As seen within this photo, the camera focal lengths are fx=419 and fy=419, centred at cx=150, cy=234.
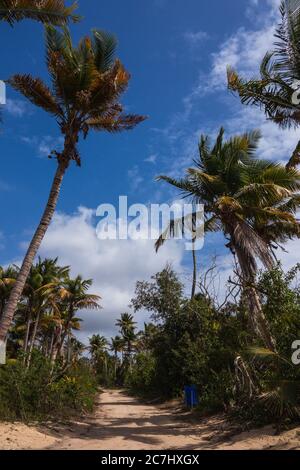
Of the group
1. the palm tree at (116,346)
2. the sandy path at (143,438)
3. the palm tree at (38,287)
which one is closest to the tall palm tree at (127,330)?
the palm tree at (116,346)

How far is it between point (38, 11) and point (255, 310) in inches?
382

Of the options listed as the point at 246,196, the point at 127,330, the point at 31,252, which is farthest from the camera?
the point at 127,330

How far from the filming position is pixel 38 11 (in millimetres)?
10164

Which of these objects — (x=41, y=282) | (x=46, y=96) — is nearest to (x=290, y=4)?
(x=46, y=96)

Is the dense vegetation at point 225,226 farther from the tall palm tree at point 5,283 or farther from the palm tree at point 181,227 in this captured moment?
the tall palm tree at point 5,283

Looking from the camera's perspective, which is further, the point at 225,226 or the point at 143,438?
the point at 225,226

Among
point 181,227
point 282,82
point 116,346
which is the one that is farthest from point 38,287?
point 116,346

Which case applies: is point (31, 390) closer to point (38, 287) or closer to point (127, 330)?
point (38, 287)

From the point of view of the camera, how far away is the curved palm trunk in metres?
9.91

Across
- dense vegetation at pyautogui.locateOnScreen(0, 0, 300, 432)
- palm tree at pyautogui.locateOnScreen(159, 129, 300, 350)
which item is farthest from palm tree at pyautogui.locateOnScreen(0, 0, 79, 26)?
palm tree at pyautogui.locateOnScreen(159, 129, 300, 350)

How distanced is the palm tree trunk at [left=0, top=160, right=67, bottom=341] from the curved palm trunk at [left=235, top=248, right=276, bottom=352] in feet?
19.4

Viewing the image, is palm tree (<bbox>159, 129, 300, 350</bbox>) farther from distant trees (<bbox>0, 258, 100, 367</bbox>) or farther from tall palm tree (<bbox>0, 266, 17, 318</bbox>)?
tall palm tree (<bbox>0, 266, 17, 318</bbox>)
